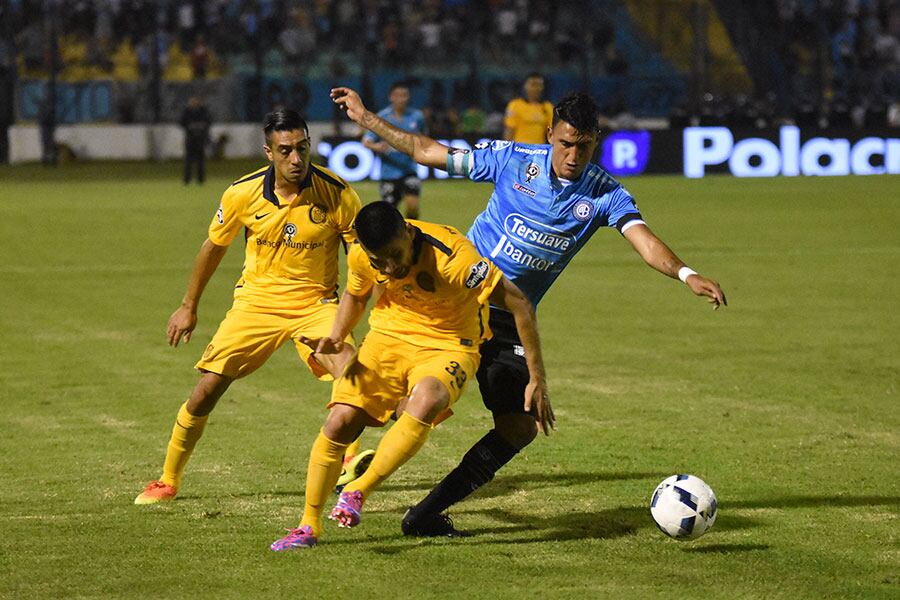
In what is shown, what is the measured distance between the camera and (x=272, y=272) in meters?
7.88

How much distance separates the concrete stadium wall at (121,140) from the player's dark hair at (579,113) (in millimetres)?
30007

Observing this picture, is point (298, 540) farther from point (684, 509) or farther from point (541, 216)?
point (541, 216)

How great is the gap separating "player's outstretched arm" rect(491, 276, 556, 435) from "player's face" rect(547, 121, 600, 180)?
0.79 metres

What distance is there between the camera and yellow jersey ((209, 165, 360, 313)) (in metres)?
7.74

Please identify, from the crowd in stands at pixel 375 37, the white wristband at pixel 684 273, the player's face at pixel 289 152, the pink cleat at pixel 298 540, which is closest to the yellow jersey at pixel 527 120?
the crowd in stands at pixel 375 37

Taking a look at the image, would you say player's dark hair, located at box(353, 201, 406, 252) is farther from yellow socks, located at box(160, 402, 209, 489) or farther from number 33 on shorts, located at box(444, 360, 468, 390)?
yellow socks, located at box(160, 402, 209, 489)

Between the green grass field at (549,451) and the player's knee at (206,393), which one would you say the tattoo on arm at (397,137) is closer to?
the player's knee at (206,393)

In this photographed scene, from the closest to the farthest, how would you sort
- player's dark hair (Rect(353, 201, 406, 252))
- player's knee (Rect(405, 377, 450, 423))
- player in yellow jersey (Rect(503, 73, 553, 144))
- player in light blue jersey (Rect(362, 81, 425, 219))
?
player's dark hair (Rect(353, 201, 406, 252)) → player's knee (Rect(405, 377, 450, 423)) → player in light blue jersey (Rect(362, 81, 425, 219)) → player in yellow jersey (Rect(503, 73, 553, 144))

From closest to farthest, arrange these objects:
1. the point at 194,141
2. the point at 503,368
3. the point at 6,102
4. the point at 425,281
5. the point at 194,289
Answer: the point at 425,281, the point at 503,368, the point at 194,289, the point at 194,141, the point at 6,102

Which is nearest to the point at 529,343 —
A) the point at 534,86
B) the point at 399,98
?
the point at 399,98

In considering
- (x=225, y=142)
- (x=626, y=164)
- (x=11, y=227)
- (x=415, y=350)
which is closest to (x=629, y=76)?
(x=626, y=164)

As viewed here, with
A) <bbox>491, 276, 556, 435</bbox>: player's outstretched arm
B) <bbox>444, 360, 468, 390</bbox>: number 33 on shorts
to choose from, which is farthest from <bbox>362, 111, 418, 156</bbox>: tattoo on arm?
<bbox>444, 360, 468, 390</bbox>: number 33 on shorts

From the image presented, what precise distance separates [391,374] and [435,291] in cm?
41

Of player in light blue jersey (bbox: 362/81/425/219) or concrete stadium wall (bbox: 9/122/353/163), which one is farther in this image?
concrete stadium wall (bbox: 9/122/353/163)
